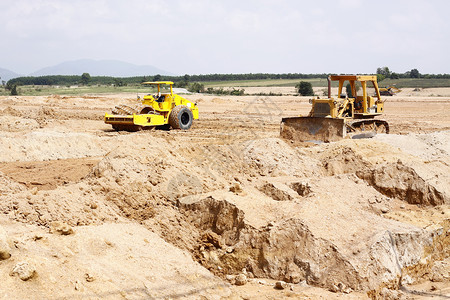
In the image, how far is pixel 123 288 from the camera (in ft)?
18.6

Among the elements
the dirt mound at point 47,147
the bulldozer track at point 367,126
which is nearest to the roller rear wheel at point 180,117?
the dirt mound at point 47,147

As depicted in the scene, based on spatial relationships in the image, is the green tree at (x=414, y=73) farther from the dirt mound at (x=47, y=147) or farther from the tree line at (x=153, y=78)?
the dirt mound at (x=47, y=147)

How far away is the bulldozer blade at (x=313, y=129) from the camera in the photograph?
14445mm

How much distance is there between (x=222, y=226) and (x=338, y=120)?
757cm

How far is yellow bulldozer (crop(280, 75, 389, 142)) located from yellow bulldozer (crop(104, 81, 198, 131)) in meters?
3.76

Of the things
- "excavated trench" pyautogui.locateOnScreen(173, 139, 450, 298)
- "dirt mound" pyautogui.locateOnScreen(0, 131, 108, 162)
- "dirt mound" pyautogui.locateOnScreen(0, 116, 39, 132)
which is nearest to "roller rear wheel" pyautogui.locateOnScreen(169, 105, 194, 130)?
"dirt mound" pyautogui.locateOnScreen(0, 131, 108, 162)

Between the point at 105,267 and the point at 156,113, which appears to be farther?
the point at 156,113

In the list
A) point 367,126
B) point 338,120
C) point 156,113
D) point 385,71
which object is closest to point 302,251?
point 338,120

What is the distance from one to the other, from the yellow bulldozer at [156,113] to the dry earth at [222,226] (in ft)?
14.4

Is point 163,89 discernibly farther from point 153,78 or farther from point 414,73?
point 414,73

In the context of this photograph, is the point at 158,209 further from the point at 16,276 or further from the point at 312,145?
the point at 312,145

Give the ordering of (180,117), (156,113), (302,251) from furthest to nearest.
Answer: (180,117) → (156,113) → (302,251)

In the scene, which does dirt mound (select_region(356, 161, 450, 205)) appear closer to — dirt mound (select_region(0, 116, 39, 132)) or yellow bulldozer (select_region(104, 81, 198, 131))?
yellow bulldozer (select_region(104, 81, 198, 131))

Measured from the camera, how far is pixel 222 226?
791cm
